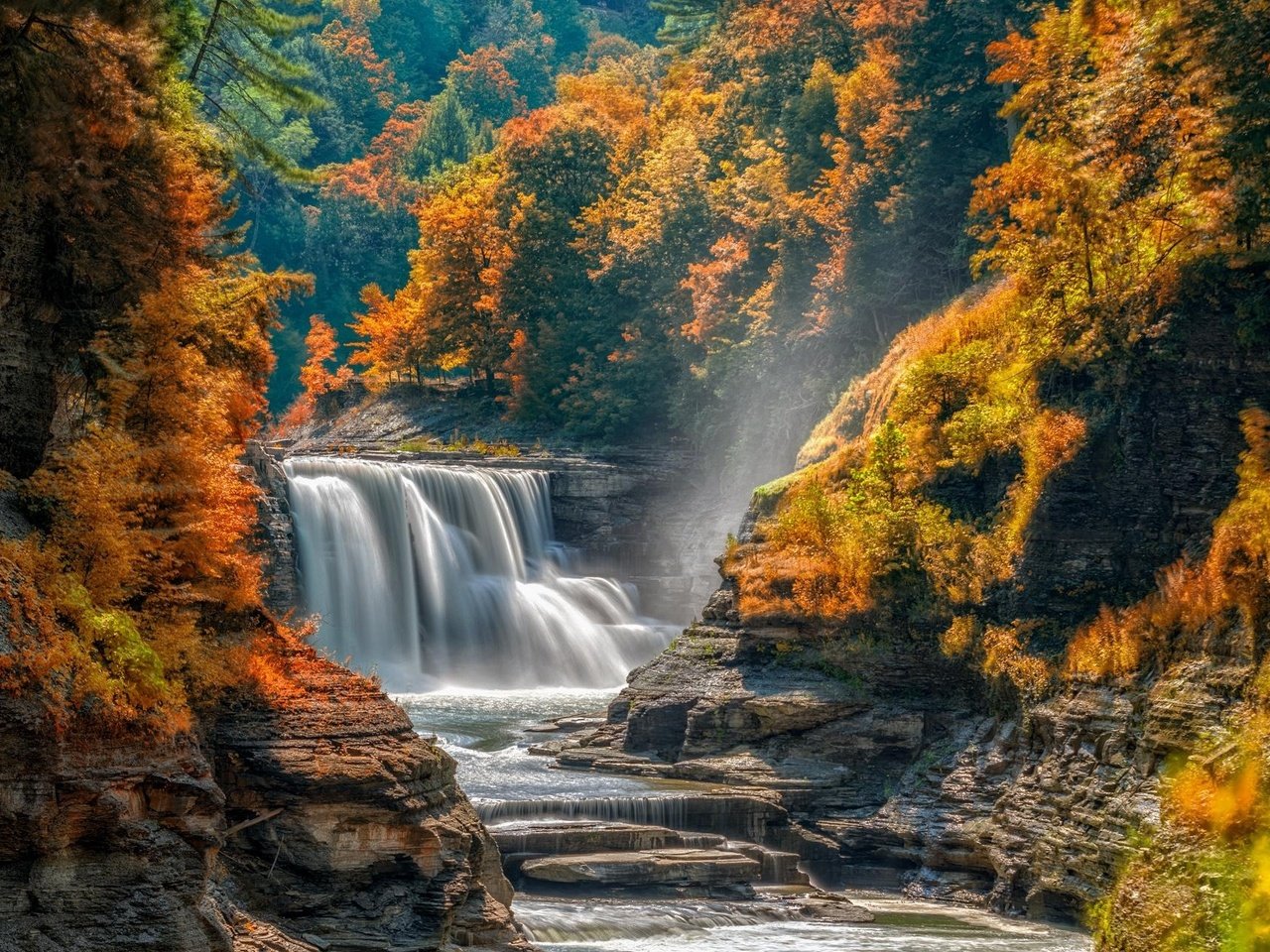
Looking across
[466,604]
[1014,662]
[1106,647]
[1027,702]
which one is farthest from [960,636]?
[466,604]

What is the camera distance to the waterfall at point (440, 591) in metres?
41.6

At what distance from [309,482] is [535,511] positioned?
27.3 feet

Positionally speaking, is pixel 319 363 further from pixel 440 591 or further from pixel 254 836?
pixel 254 836

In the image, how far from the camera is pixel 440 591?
144 feet

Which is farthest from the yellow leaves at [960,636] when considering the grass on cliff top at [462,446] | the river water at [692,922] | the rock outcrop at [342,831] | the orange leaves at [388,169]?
the orange leaves at [388,169]

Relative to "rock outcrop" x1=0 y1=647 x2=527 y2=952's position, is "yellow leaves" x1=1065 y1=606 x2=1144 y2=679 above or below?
above

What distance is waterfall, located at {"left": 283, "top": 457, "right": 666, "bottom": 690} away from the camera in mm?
41594

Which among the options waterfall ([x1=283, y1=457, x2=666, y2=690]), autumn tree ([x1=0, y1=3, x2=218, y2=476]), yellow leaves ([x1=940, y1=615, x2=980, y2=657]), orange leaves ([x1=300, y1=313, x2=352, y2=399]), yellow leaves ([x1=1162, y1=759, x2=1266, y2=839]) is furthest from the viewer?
orange leaves ([x1=300, y1=313, x2=352, y2=399])

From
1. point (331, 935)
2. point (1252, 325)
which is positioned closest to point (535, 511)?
point (1252, 325)

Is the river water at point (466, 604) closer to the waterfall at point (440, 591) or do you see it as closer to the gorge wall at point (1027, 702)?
the waterfall at point (440, 591)

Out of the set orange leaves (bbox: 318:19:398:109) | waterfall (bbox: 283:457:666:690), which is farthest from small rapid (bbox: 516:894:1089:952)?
orange leaves (bbox: 318:19:398:109)

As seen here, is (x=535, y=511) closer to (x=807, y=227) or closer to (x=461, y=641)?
(x=461, y=641)

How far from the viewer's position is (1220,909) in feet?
53.5

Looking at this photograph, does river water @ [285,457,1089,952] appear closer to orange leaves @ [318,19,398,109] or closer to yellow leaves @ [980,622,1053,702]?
yellow leaves @ [980,622,1053,702]
